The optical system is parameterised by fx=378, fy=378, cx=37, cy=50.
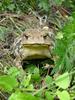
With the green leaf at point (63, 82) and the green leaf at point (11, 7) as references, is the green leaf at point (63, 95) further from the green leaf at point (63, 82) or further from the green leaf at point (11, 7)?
the green leaf at point (11, 7)

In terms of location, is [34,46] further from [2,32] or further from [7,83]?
[7,83]

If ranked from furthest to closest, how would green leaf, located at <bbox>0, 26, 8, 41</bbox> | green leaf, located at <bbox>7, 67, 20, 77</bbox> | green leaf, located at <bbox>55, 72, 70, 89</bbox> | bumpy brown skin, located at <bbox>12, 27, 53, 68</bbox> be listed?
green leaf, located at <bbox>0, 26, 8, 41</bbox> < bumpy brown skin, located at <bbox>12, 27, 53, 68</bbox> < green leaf, located at <bbox>7, 67, 20, 77</bbox> < green leaf, located at <bbox>55, 72, 70, 89</bbox>

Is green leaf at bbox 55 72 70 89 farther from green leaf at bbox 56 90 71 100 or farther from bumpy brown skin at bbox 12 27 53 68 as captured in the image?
bumpy brown skin at bbox 12 27 53 68

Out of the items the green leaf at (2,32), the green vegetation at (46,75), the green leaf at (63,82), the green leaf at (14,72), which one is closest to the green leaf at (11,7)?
the green vegetation at (46,75)

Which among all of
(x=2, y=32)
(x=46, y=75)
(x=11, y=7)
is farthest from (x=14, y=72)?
(x=11, y=7)

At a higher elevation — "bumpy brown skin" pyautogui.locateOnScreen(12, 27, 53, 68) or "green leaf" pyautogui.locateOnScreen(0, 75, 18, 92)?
"green leaf" pyautogui.locateOnScreen(0, 75, 18, 92)

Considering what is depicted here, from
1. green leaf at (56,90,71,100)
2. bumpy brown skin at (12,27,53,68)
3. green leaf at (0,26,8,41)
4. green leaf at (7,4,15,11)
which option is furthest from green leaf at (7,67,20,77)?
green leaf at (7,4,15,11)

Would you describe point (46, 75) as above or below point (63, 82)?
below

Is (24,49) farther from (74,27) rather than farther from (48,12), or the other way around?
(48,12)
